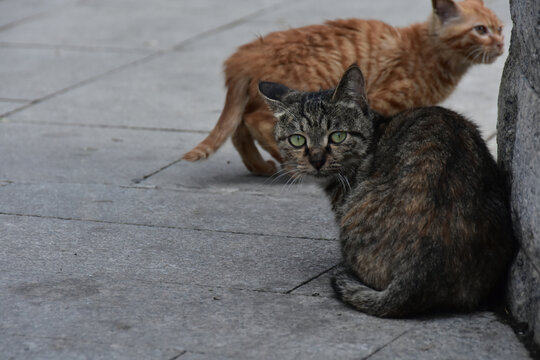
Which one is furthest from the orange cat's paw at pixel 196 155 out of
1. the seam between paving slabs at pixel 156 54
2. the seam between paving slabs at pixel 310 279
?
the seam between paving slabs at pixel 156 54

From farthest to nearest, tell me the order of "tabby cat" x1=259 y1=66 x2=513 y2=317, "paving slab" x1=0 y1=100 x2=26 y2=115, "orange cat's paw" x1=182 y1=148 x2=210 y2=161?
"paving slab" x1=0 y1=100 x2=26 y2=115, "orange cat's paw" x1=182 y1=148 x2=210 y2=161, "tabby cat" x1=259 y1=66 x2=513 y2=317

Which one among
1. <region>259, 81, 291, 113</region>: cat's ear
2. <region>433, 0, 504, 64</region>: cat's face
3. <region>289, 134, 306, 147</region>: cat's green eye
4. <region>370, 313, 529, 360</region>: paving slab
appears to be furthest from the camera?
<region>433, 0, 504, 64</region>: cat's face

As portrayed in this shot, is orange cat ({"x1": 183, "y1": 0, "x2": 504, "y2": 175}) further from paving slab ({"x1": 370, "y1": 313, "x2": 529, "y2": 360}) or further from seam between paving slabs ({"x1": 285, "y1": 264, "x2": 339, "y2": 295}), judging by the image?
paving slab ({"x1": 370, "y1": 313, "x2": 529, "y2": 360})

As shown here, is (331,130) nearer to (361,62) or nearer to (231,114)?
(231,114)

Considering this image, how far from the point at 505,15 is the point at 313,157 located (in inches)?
290

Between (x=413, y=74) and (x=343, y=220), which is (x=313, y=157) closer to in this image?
(x=343, y=220)

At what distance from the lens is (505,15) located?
11.6 metres

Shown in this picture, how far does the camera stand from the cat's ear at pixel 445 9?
278 inches

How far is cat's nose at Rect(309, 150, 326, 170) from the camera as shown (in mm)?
5051

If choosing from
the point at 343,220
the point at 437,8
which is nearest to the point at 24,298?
the point at 343,220

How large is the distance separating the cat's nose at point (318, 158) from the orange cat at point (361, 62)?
141 centimetres

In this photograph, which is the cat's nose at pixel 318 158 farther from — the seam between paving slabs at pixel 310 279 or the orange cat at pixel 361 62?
the orange cat at pixel 361 62

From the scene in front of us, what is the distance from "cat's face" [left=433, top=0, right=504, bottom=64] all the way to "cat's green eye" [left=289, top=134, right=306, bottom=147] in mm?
2350

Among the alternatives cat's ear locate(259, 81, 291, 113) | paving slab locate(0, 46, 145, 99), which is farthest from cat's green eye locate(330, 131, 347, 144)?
paving slab locate(0, 46, 145, 99)
